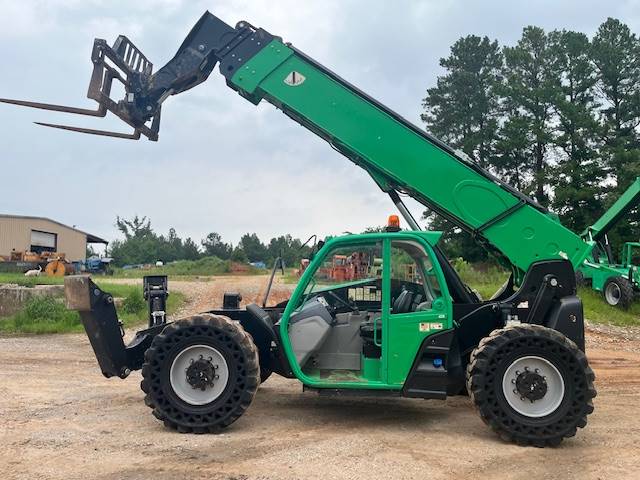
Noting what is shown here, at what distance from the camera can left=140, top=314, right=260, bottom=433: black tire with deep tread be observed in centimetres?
598

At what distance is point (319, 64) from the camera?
701cm

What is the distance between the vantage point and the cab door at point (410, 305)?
6.05m

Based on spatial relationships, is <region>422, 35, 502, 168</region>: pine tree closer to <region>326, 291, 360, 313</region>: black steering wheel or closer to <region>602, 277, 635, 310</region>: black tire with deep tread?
<region>602, 277, 635, 310</region>: black tire with deep tread

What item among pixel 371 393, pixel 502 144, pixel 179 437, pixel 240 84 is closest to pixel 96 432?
pixel 179 437

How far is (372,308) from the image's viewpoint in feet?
22.8

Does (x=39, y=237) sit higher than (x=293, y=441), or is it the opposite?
(x=39, y=237)

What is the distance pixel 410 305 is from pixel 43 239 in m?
50.8

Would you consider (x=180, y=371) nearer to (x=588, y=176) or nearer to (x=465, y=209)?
(x=465, y=209)

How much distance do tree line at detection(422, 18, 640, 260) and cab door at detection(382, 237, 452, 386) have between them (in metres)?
25.4

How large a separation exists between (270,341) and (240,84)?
3.00 meters

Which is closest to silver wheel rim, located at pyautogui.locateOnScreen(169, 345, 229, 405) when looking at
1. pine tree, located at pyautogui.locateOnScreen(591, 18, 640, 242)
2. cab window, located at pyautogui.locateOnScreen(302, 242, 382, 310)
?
cab window, located at pyautogui.locateOnScreen(302, 242, 382, 310)

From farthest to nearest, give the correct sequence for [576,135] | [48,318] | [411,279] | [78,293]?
[576,135] → [48,318] → [411,279] → [78,293]

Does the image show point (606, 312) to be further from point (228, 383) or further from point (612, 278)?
point (228, 383)

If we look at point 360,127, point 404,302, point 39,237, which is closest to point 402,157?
point 360,127
